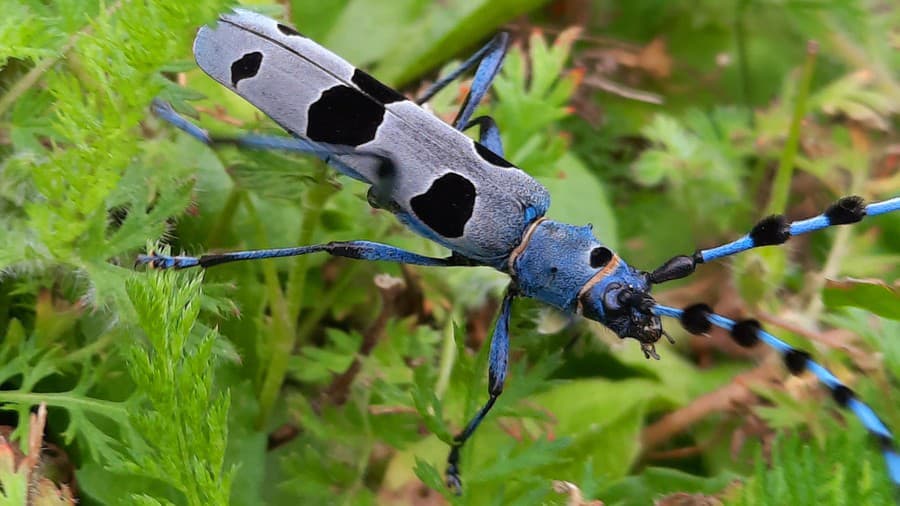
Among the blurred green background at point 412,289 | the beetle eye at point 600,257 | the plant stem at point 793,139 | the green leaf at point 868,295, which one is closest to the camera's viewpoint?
the blurred green background at point 412,289

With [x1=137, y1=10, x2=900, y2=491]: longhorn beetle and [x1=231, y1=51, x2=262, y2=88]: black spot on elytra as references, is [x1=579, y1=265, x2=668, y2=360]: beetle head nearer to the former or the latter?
[x1=137, y1=10, x2=900, y2=491]: longhorn beetle

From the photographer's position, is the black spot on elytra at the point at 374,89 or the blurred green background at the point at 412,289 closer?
the blurred green background at the point at 412,289

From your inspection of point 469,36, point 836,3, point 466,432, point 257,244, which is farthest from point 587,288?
point 836,3

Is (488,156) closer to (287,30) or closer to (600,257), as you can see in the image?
(600,257)

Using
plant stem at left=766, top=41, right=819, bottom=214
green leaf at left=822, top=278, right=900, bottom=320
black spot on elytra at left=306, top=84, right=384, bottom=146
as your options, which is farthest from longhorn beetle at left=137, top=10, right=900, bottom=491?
plant stem at left=766, top=41, right=819, bottom=214

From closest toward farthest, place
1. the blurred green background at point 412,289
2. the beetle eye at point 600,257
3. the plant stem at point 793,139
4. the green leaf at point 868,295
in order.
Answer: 1. the blurred green background at point 412,289
2. the green leaf at point 868,295
3. the beetle eye at point 600,257
4. the plant stem at point 793,139

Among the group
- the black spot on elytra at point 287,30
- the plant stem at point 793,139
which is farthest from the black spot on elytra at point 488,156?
the plant stem at point 793,139

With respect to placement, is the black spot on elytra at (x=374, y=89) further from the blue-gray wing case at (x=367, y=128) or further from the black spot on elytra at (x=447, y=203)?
the black spot on elytra at (x=447, y=203)

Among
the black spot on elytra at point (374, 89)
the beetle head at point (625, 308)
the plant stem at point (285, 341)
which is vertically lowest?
the plant stem at point (285, 341)
